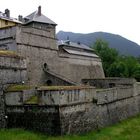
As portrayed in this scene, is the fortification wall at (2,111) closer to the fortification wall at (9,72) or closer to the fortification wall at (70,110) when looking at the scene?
the fortification wall at (9,72)

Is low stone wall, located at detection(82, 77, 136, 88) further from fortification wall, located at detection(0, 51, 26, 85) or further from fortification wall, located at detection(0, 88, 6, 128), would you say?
fortification wall, located at detection(0, 88, 6, 128)

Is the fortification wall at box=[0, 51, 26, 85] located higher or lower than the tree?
lower

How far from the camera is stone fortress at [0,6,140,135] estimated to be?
1770 centimetres

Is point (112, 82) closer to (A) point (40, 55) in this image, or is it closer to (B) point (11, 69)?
(A) point (40, 55)

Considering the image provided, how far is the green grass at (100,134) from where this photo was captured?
54.6 feet

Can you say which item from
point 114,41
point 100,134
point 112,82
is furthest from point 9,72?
point 114,41

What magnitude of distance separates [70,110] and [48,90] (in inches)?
70.5

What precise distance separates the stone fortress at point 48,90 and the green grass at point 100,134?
21.3 inches

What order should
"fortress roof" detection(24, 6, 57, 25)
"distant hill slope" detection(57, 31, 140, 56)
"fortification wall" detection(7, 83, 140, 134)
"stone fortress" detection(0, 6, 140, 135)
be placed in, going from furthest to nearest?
"distant hill slope" detection(57, 31, 140, 56), "fortress roof" detection(24, 6, 57, 25), "stone fortress" detection(0, 6, 140, 135), "fortification wall" detection(7, 83, 140, 134)

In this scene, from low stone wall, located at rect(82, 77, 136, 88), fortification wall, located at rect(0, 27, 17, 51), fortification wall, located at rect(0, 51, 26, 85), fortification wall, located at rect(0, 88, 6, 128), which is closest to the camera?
fortification wall, located at rect(0, 88, 6, 128)

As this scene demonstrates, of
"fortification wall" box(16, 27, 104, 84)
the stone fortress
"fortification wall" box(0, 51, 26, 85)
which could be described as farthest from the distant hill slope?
"fortification wall" box(0, 51, 26, 85)

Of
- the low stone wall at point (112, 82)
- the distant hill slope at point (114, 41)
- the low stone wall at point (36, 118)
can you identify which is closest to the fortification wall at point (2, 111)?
the low stone wall at point (36, 118)

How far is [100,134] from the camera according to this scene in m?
19.2

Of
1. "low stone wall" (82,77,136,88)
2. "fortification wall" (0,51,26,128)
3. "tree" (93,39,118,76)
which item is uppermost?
"tree" (93,39,118,76)
